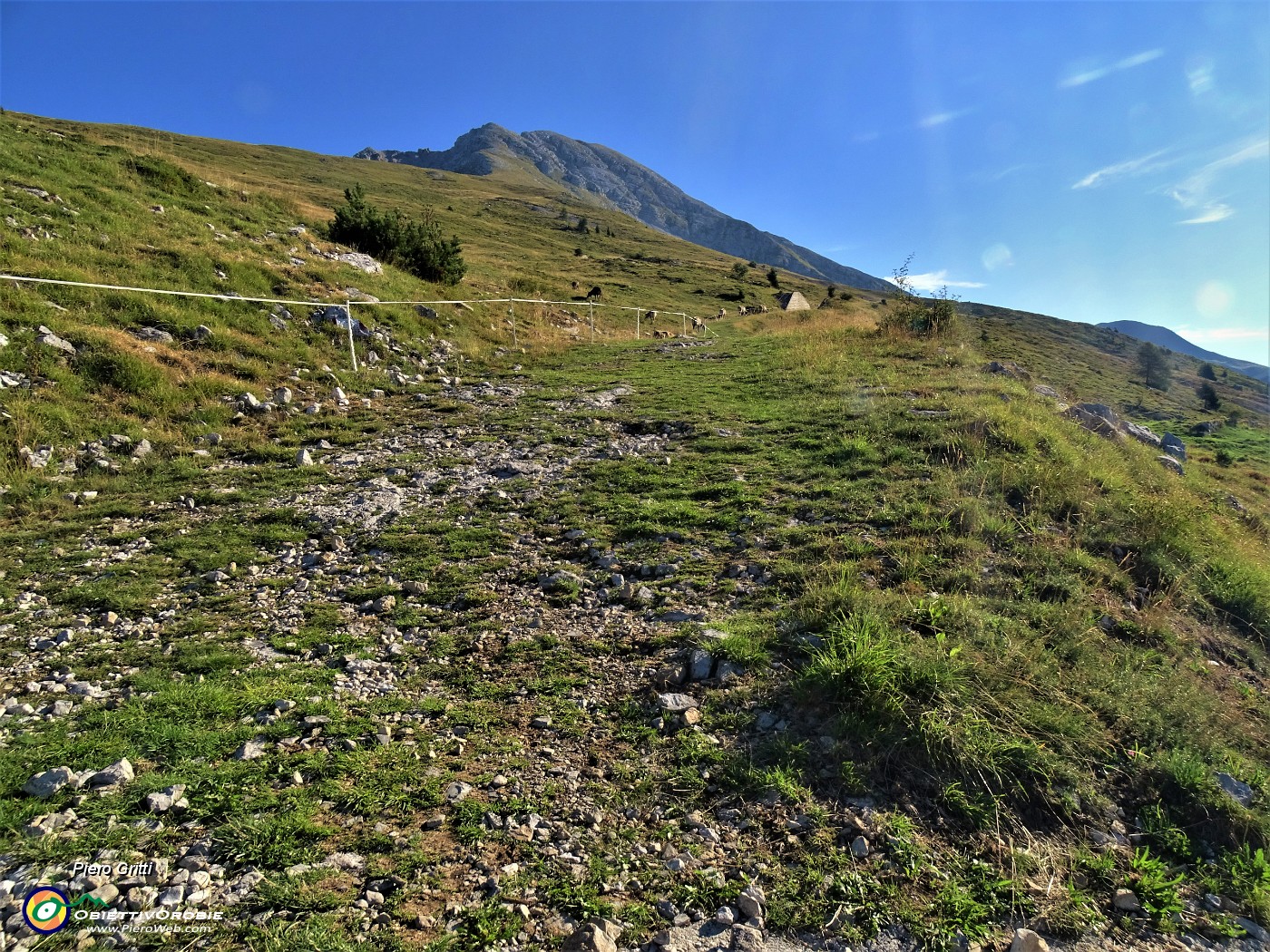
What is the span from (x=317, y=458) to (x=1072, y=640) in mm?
10046

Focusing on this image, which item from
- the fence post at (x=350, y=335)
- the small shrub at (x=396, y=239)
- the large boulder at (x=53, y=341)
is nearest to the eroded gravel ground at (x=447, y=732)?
the large boulder at (x=53, y=341)

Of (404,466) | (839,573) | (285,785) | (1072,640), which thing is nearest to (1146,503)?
(1072,640)

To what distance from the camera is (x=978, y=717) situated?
3992 millimetres

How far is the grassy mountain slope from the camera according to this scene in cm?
307

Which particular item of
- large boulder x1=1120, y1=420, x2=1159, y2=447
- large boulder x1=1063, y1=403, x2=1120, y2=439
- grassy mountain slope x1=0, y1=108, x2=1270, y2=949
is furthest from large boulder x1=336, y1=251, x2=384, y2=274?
large boulder x1=1120, y1=420, x2=1159, y2=447

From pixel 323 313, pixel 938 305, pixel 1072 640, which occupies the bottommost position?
pixel 1072 640

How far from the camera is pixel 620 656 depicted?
16.5 ft

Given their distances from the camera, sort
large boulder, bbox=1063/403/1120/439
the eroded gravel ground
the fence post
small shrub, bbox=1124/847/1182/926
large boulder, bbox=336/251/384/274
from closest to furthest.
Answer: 1. the eroded gravel ground
2. small shrub, bbox=1124/847/1182/926
3. large boulder, bbox=1063/403/1120/439
4. the fence post
5. large boulder, bbox=336/251/384/274

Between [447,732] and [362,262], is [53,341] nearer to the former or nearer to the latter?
[447,732]

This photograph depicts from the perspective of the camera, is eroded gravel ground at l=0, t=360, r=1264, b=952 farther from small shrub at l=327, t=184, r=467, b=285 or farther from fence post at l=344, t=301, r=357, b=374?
small shrub at l=327, t=184, r=467, b=285

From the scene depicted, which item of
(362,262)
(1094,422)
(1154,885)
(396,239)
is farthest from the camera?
(396,239)

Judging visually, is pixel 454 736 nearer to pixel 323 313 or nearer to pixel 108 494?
pixel 108 494

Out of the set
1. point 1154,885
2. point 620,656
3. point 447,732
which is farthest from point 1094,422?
point 447,732

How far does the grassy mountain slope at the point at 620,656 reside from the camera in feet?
10.1
